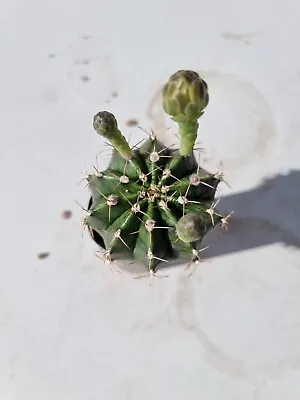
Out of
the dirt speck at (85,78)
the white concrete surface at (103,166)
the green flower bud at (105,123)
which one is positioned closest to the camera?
the green flower bud at (105,123)

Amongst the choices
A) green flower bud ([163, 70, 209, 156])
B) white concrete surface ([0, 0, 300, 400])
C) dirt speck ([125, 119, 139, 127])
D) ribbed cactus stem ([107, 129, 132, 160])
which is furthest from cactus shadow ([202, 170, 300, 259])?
green flower bud ([163, 70, 209, 156])

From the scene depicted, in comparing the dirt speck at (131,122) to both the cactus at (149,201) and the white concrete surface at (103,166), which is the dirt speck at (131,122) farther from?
the cactus at (149,201)

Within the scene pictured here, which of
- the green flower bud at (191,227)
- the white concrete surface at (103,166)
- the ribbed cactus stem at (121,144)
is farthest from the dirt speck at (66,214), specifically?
the green flower bud at (191,227)

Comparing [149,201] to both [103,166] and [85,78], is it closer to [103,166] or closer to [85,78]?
[103,166]

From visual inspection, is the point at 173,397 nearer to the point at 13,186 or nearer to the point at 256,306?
the point at 256,306

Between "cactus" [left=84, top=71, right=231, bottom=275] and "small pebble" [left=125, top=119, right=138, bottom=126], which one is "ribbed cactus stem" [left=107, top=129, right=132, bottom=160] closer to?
"cactus" [left=84, top=71, right=231, bottom=275]

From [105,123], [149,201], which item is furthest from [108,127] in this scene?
[149,201]
